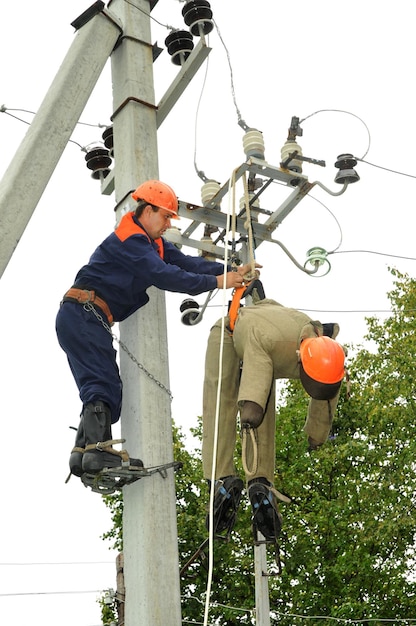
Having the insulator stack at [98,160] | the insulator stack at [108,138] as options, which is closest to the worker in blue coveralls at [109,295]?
the insulator stack at [108,138]

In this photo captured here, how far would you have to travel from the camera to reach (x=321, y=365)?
177 inches

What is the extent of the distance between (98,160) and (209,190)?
6.84 feet

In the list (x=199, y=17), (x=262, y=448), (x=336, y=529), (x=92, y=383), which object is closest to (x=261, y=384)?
(x=262, y=448)

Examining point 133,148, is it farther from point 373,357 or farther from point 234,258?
point 373,357

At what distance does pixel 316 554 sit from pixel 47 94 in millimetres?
14937

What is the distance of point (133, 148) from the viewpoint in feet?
15.5

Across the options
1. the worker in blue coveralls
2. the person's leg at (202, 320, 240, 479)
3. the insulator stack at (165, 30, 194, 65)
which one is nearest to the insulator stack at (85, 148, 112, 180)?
the insulator stack at (165, 30, 194, 65)

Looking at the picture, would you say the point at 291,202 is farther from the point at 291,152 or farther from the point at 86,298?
the point at 86,298

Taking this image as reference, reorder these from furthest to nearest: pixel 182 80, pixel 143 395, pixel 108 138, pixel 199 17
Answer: pixel 108 138, pixel 199 17, pixel 182 80, pixel 143 395

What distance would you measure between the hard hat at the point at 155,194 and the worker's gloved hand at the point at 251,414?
1.12 meters

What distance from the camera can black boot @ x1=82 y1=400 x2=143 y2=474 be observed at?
4016 mm

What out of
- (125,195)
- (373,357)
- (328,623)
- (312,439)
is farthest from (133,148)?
(373,357)

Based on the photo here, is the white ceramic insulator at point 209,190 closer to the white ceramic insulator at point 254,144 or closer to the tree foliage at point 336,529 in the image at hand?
the white ceramic insulator at point 254,144

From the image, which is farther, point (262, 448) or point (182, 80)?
point (182, 80)
